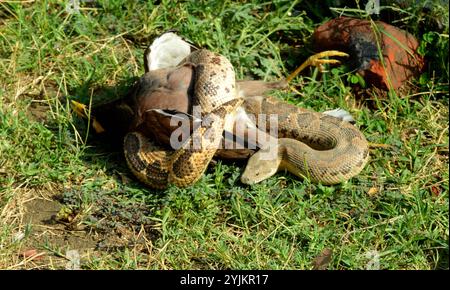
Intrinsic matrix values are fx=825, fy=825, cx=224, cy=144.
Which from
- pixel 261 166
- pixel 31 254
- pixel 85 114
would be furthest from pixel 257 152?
pixel 31 254

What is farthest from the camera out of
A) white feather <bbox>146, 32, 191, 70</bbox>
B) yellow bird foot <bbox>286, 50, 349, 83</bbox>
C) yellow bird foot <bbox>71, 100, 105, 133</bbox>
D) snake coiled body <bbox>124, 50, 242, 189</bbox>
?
yellow bird foot <bbox>286, 50, 349, 83</bbox>

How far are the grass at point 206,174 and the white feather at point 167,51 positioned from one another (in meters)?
0.41

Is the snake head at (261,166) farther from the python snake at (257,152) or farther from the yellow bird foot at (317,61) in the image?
the yellow bird foot at (317,61)

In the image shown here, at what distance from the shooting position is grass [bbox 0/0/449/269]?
234 inches

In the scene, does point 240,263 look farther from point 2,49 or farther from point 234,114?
point 2,49

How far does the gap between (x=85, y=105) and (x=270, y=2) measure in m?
2.14

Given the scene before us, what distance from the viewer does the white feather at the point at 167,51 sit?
7.05 metres

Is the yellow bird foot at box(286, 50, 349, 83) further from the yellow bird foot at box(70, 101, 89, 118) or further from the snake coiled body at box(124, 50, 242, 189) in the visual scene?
the yellow bird foot at box(70, 101, 89, 118)

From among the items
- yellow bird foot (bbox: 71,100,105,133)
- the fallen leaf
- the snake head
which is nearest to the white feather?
yellow bird foot (bbox: 71,100,105,133)

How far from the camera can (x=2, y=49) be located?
7.57 meters

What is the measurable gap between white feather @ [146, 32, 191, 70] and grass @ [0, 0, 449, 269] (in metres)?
0.41

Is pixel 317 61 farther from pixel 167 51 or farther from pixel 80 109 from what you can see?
pixel 80 109

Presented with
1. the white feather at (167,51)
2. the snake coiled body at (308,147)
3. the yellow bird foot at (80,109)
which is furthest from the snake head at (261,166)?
the yellow bird foot at (80,109)

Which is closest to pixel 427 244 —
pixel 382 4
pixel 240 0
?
pixel 382 4
